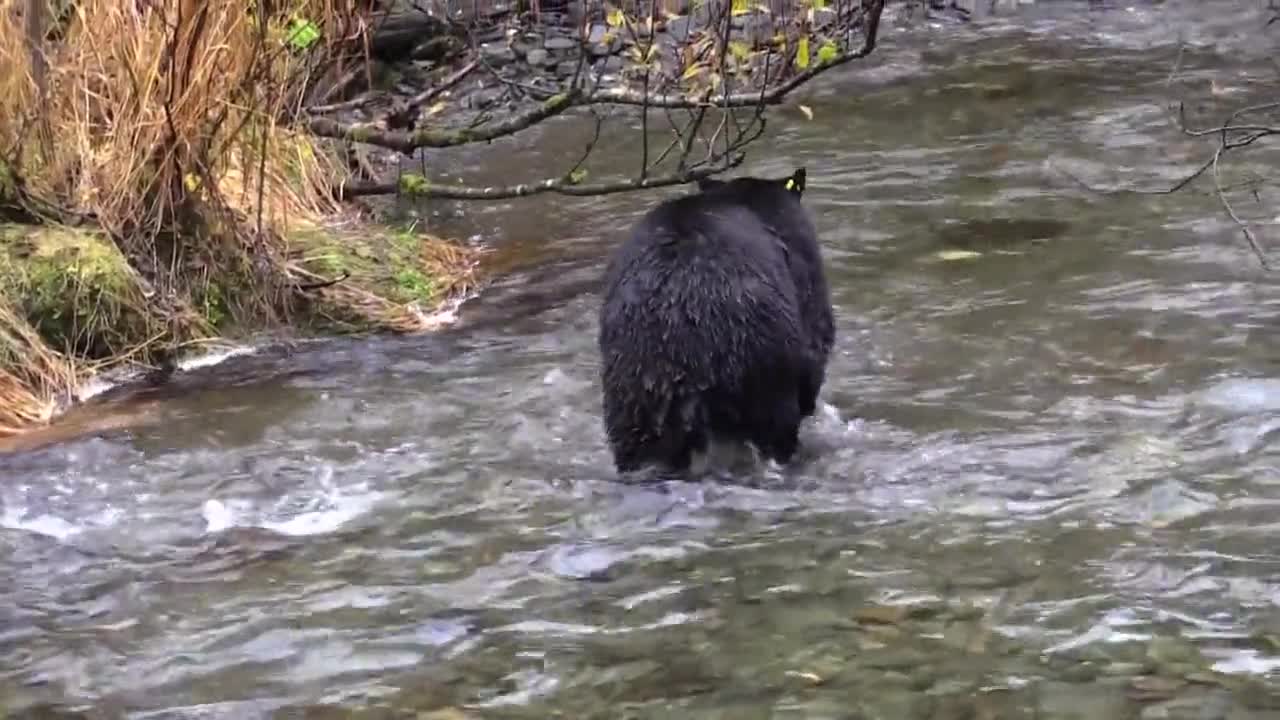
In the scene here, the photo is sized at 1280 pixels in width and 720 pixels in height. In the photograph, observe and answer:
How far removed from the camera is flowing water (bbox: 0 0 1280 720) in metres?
3.61

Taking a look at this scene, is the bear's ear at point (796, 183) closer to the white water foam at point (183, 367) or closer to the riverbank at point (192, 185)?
the riverbank at point (192, 185)

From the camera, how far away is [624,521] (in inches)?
185

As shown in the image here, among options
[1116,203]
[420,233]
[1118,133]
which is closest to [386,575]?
[420,233]

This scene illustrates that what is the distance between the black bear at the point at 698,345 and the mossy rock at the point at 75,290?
Answer: 8.34 ft

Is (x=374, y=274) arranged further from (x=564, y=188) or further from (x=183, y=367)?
(x=183, y=367)

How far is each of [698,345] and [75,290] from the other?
120 inches

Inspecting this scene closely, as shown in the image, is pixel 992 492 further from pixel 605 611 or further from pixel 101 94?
pixel 101 94

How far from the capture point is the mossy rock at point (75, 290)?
255 inches

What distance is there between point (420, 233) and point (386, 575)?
4.65m

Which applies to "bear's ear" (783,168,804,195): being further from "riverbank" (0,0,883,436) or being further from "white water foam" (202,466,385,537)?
"white water foam" (202,466,385,537)

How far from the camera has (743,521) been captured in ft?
15.3

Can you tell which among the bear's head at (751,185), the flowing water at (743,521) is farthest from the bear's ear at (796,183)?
the flowing water at (743,521)

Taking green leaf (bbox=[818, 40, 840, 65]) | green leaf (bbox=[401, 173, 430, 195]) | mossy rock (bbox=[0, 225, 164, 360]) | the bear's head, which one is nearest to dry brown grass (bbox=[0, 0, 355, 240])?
mossy rock (bbox=[0, 225, 164, 360])

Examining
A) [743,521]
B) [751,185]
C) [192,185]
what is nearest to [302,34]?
[192,185]
